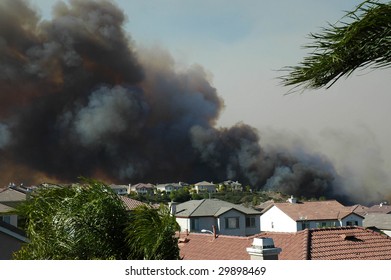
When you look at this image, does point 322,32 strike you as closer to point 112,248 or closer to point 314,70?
point 314,70

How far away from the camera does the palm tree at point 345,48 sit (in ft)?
4.73

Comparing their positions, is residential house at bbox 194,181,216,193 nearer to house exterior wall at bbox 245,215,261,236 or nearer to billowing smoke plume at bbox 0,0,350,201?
billowing smoke plume at bbox 0,0,350,201

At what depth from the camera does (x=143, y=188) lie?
393cm

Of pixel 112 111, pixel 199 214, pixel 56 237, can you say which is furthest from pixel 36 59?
pixel 56 237

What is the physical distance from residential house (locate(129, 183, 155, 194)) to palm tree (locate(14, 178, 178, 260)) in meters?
1.15

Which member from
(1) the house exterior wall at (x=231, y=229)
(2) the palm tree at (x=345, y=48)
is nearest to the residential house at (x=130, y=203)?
(2) the palm tree at (x=345, y=48)

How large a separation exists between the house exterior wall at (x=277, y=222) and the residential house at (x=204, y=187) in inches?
133

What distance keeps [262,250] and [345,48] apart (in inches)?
66.7

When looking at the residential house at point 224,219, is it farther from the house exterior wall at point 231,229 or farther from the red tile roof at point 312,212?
the red tile roof at point 312,212

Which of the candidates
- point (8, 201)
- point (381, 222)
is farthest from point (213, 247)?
point (381, 222)

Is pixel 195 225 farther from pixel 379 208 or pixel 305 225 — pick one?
pixel 379 208

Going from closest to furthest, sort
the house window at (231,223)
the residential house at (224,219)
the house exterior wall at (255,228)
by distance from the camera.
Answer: the residential house at (224,219) < the house window at (231,223) < the house exterior wall at (255,228)

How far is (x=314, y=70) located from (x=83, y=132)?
375 cm

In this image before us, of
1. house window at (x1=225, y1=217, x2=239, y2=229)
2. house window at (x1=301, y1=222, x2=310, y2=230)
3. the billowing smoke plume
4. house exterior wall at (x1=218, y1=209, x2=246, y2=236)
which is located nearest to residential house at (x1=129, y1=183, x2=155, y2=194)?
the billowing smoke plume
